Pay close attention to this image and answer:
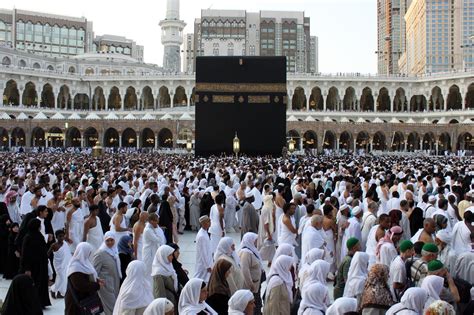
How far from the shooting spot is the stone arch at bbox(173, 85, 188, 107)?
190ft

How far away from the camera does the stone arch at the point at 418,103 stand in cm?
5603

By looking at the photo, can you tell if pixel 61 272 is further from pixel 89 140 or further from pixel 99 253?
pixel 89 140

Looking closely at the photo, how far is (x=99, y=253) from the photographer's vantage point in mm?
5352

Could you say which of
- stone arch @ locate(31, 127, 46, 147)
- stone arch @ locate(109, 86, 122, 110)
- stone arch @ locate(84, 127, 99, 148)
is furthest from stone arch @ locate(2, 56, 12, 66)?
stone arch @ locate(84, 127, 99, 148)

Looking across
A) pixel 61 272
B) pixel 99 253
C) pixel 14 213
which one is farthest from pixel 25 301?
pixel 14 213

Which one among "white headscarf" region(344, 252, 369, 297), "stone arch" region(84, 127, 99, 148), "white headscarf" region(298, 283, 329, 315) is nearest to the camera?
"white headscarf" region(298, 283, 329, 315)

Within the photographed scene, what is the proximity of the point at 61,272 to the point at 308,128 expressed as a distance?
128 feet

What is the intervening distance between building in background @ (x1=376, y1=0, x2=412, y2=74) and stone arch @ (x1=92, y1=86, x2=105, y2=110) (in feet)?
314

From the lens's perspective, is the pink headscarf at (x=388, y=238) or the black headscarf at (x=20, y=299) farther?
the pink headscarf at (x=388, y=238)

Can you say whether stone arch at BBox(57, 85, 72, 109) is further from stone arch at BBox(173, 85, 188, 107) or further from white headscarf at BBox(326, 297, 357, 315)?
white headscarf at BBox(326, 297, 357, 315)

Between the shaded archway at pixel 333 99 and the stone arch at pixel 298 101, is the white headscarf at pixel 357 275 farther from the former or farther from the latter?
the stone arch at pixel 298 101

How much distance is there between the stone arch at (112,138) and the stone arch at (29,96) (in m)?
10.8

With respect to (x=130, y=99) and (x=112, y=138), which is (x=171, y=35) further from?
(x=112, y=138)

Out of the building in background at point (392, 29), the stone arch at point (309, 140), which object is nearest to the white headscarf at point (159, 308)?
the stone arch at point (309, 140)
